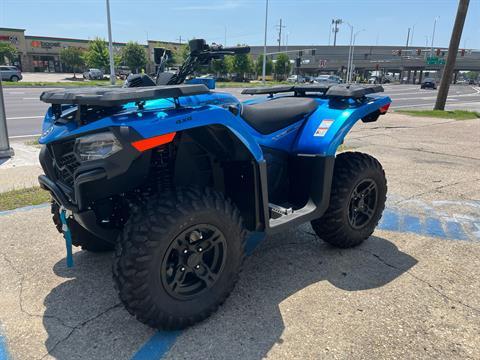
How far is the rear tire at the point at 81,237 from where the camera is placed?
3.18 m

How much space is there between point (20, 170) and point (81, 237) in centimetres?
382

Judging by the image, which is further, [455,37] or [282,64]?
[282,64]

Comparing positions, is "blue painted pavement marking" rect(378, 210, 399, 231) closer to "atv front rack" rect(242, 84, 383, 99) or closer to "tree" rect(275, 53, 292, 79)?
"atv front rack" rect(242, 84, 383, 99)

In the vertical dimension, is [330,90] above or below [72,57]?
below

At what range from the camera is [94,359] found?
2291 mm

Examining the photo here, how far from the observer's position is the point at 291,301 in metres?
2.88

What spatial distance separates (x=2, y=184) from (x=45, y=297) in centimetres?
339

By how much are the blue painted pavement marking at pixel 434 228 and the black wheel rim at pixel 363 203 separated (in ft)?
2.74

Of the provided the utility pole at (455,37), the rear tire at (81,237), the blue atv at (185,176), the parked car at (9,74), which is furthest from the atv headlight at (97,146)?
the parked car at (9,74)

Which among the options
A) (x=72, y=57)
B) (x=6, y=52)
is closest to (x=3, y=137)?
(x=72, y=57)

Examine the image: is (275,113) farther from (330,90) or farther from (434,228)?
(434,228)

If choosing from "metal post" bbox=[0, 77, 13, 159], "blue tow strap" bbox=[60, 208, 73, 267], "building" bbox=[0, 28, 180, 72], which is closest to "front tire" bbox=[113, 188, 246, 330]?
"blue tow strap" bbox=[60, 208, 73, 267]

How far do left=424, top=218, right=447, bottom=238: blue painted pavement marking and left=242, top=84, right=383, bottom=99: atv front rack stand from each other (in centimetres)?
159

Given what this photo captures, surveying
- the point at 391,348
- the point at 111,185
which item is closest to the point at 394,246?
the point at 391,348
